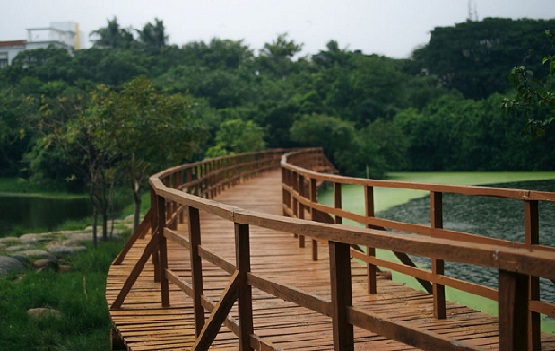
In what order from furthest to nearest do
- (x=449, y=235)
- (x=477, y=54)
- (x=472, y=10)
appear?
→ (x=472, y=10)
(x=477, y=54)
(x=449, y=235)

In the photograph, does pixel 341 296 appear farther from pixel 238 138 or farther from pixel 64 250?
pixel 238 138

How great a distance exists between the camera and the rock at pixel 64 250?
15.1 m

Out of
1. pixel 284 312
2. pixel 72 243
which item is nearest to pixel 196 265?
pixel 284 312

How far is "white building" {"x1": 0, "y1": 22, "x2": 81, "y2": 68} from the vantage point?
2825 inches

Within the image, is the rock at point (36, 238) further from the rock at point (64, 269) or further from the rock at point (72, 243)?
the rock at point (64, 269)

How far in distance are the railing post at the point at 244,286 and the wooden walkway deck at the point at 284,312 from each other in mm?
557

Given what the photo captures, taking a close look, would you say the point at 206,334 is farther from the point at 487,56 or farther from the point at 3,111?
the point at 487,56

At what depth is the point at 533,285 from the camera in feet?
14.0

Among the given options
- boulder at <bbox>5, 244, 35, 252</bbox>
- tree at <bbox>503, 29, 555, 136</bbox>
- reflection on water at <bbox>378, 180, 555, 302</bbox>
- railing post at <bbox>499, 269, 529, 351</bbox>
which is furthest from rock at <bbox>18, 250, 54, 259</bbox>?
railing post at <bbox>499, 269, 529, 351</bbox>

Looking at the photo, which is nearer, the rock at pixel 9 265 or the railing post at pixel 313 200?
the railing post at pixel 313 200

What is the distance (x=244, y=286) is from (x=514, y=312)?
1.73 metres

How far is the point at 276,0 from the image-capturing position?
82.8 metres

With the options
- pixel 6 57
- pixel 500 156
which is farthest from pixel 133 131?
pixel 6 57

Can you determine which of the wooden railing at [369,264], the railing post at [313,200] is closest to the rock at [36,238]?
the railing post at [313,200]
